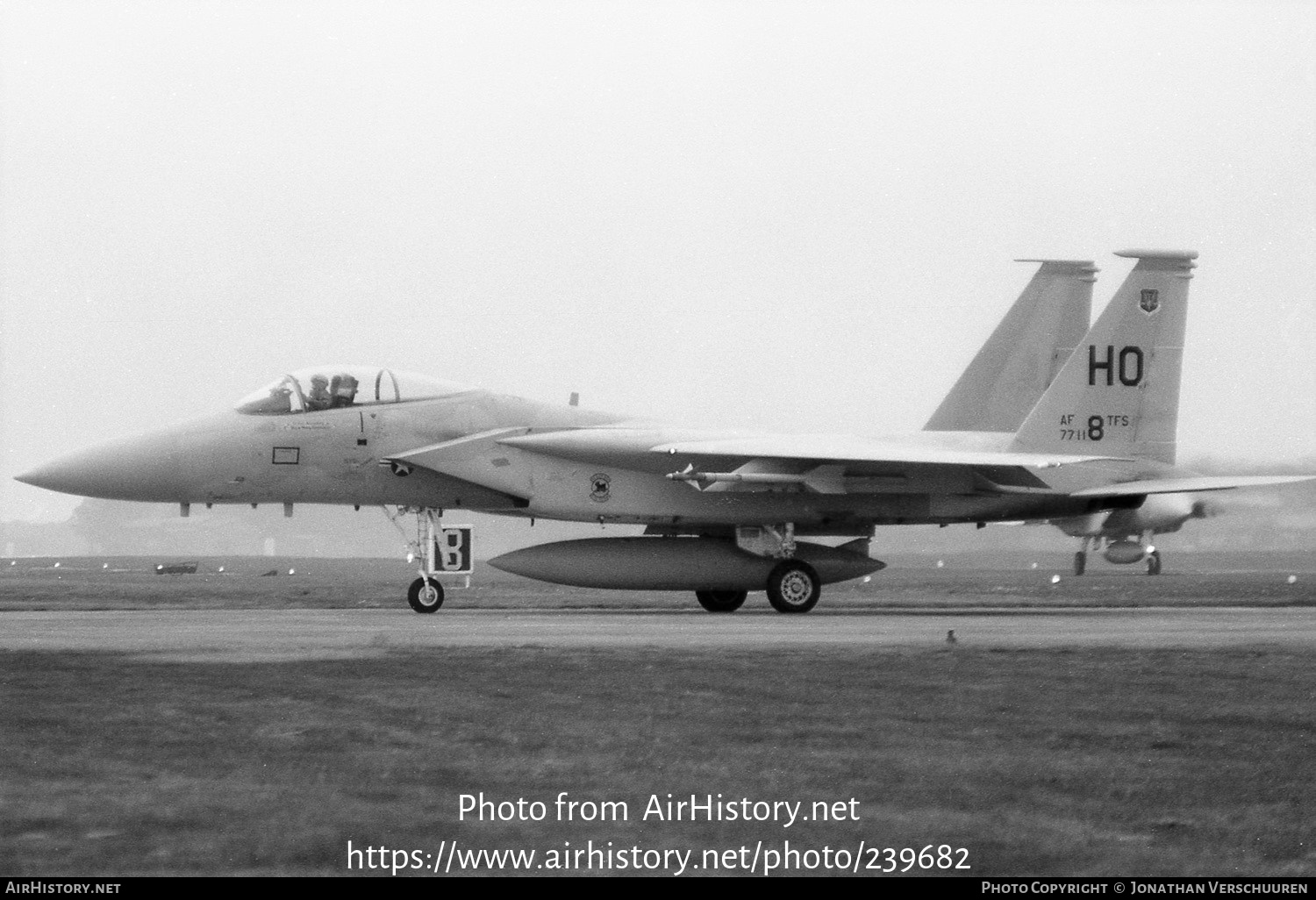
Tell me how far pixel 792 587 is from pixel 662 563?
66.0 inches

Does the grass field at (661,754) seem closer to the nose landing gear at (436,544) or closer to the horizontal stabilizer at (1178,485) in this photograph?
the horizontal stabilizer at (1178,485)

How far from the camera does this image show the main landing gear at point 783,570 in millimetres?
20141

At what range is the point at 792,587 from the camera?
66.2ft

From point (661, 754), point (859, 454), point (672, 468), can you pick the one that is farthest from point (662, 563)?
point (661, 754)

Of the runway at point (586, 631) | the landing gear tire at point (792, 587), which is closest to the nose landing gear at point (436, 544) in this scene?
the runway at point (586, 631)

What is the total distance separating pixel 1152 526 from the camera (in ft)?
110

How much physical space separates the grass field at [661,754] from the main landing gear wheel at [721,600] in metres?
8.42

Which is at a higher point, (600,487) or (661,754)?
(600,487)

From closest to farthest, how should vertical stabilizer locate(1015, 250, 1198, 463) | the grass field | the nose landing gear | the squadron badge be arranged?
the grass field
the nose landing gear
the squadron badge
vertical stabilizer locate(1015, 250, 1198, 463)

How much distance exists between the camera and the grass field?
19.7ft

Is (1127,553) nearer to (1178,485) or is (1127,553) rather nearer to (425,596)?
(1178,485)

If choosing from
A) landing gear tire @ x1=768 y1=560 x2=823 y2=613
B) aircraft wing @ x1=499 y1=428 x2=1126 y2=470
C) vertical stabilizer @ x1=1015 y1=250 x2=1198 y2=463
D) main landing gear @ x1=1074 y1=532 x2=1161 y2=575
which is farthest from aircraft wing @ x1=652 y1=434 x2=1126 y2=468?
main landing gear @ x1=1074 y1=532 x2=1161 y2=575

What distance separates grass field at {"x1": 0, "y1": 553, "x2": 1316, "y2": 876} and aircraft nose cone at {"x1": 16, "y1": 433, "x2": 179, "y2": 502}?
752 cm

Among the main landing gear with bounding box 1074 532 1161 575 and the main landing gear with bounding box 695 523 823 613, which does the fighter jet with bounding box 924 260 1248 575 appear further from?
the main landing gear with bounding box 1074 532 1161 575
